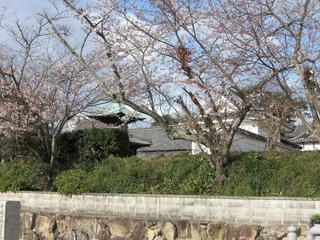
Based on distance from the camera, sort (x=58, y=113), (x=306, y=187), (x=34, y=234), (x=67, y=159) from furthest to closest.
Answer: (x=67, y=159) < (x=58, y=113) < (x=34, y=234) < (x=306, y=187)

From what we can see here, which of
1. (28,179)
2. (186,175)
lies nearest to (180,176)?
(186,175)

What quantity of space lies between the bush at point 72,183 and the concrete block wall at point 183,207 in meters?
0.20

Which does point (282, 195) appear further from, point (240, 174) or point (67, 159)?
point (67, 159)

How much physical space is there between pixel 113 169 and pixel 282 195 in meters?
5.66

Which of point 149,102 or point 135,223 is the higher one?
point 149,102

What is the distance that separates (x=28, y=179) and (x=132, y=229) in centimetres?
512

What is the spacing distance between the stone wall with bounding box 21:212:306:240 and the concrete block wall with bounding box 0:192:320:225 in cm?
17

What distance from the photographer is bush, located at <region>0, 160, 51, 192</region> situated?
57.4ft

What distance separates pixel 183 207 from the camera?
13.7 metres

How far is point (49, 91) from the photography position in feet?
58.3

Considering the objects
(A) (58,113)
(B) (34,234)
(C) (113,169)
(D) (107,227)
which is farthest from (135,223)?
(A) (58,113)

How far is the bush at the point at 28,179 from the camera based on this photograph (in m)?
17.5

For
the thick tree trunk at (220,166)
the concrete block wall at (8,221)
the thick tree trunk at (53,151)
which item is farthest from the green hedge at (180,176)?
the concrete block wall at (8,221)

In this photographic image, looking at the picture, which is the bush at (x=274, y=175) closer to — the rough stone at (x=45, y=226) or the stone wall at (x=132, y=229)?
the stone wall at (x=132, y=229)
